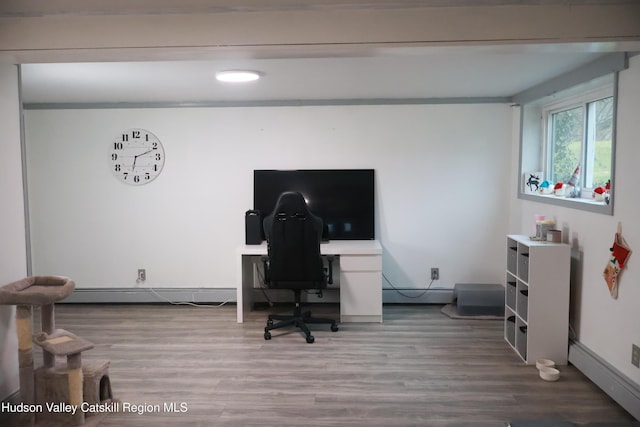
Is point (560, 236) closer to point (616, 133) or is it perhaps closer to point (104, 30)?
point (616, 133)

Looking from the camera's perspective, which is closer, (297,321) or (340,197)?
(297,321)

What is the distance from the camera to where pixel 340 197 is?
5.12m

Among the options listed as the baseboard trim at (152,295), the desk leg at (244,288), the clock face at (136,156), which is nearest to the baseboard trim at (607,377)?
the desk leg at (244,288)

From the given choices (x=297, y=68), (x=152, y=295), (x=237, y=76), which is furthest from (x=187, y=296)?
(x=297, y=68)

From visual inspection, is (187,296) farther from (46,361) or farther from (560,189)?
(560,189)

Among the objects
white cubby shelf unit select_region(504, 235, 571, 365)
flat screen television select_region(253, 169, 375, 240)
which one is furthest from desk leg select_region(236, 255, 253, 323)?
white cubby shelf unit select_region(504, 235, 571, 365)

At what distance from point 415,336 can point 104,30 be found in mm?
3159

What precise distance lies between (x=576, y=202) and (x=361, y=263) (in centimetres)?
180

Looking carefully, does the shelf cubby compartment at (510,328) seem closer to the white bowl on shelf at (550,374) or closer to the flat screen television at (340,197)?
the white bowl on shelf at (550,374)

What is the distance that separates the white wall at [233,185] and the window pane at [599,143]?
1.24 meters

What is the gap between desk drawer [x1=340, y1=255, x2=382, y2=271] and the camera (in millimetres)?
4523

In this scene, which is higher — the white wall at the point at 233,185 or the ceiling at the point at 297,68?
the ceiling at the point at 297,68

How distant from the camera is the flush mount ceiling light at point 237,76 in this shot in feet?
12.1

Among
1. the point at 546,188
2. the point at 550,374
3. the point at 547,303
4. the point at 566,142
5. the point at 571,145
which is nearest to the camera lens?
the point at 550,374
